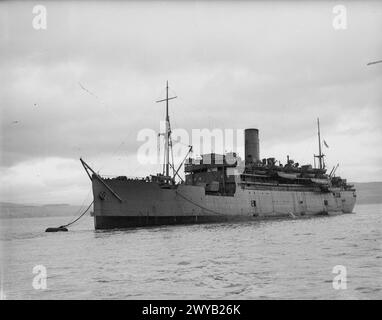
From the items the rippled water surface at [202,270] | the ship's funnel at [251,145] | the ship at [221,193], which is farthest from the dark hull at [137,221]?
the ship's funnel at [251,145]

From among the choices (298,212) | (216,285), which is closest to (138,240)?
(216,285)

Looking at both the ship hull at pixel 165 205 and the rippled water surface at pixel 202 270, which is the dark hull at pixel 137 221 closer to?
the ship hull at pixel 165 205

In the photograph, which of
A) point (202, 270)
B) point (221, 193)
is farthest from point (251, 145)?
point (202, 270)

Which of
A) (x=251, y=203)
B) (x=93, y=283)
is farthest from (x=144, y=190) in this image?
(x=93, y=283)

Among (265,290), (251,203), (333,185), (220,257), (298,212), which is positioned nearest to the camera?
(265,290)

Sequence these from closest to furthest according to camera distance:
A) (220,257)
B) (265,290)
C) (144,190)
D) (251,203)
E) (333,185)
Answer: (265,290) → (220,257) → (144,190) → (251,203) → (333,185)

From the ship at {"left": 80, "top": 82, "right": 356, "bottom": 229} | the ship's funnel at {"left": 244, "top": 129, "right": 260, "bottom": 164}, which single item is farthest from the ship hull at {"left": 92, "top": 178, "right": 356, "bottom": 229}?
the ship's funnel at {"left": 244, "top": 129, "right": 260, "bottom": 164}

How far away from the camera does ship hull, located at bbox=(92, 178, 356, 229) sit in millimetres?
32625

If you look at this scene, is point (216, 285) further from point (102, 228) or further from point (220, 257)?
point (102, 228)

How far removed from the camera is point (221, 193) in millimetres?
42031

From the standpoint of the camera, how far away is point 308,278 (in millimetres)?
11562
